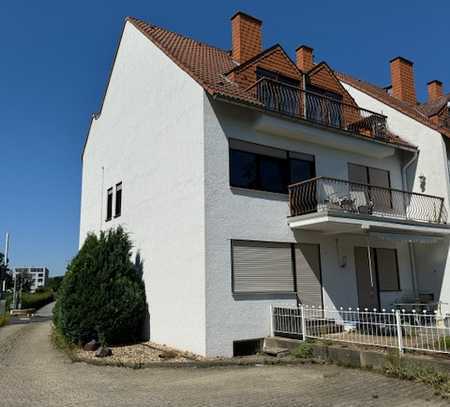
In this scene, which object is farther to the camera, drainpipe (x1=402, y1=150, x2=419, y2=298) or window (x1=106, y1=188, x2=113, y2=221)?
window (x1=106, y1=188, x2=113, y2=221)

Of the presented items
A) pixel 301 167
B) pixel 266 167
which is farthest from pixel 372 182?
pixel 266 167

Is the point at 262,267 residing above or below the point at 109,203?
below

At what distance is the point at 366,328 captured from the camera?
12.2 metres

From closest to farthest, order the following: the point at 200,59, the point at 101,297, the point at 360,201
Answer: the point at 101,297, the point at 360,201, the point at 200,59

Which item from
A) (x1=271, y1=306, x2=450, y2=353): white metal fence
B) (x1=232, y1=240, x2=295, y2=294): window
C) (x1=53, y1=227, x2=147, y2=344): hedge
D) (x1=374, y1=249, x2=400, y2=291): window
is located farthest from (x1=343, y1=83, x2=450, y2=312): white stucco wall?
(x1=53, y1=227, x2=147, y2=344): hedge

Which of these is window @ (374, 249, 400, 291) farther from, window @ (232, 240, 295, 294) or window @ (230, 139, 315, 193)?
window @ (232, 240, 295, 294)

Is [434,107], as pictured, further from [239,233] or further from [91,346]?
[91,346]

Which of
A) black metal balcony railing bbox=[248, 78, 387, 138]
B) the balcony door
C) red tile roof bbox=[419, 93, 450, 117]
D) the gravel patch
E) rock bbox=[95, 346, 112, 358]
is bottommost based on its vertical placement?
the gravel patch

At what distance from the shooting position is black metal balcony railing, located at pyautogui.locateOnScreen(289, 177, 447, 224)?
14906 mm

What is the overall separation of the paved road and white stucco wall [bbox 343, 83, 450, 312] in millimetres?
9233

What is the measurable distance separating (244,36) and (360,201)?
842 centimetres

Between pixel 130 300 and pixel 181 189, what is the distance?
14.1ft

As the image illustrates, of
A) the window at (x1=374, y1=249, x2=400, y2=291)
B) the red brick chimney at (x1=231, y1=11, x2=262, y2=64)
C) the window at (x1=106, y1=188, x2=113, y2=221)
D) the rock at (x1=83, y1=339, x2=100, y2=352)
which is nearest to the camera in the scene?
the rock at (x1=83, y1=339, x2=100, y2=352)

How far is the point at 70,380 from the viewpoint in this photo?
10289mm
